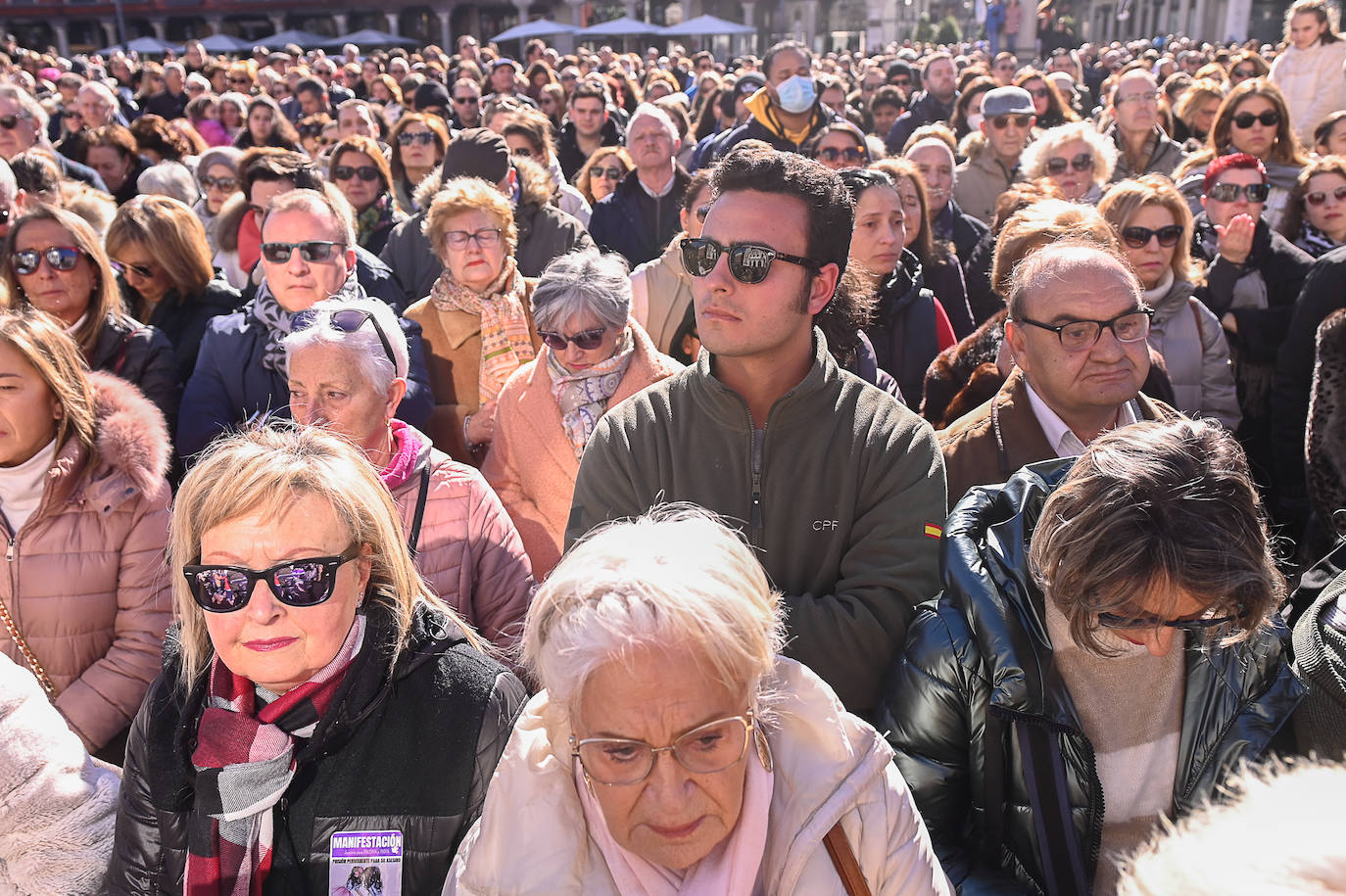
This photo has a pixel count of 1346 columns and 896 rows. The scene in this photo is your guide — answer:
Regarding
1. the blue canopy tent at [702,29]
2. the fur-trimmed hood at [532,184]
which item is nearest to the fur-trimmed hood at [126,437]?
the fur-trimmed hood at [532,184]

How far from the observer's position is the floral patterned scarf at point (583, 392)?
142 inches

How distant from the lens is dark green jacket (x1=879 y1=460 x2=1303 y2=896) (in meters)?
2.03

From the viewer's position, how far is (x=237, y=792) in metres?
2.02

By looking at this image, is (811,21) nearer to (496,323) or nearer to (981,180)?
(981,180)

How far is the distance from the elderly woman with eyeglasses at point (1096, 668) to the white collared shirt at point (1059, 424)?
0.87m

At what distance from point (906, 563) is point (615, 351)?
5.35 ft

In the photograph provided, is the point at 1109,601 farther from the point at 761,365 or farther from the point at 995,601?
the point at 761,365

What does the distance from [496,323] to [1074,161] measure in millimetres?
3644

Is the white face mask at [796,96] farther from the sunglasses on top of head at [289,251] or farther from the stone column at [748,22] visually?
the stone column at [748,22]

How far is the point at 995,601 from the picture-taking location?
6.84ft

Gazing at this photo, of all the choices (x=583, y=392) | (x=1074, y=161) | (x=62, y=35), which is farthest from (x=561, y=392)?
(x=62, y=35)

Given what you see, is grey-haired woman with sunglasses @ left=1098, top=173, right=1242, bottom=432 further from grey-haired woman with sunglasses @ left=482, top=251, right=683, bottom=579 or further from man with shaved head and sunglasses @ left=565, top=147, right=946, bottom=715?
man with shaved head and sunglasses @ left=565, top=147, right=946, bottom=715

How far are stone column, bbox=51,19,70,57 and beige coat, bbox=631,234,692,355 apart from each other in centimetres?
4488

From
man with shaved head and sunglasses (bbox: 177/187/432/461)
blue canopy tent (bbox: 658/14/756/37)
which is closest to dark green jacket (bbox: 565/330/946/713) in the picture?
man with shaved head and sunglasses (bbox: 177/187/432/461)
